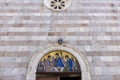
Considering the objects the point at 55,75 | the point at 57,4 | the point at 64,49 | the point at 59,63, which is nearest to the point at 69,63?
the point at 59,63

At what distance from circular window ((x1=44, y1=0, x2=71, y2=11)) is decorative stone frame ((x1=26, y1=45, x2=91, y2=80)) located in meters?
1.94

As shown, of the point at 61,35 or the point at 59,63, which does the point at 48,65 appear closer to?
the point at 59,63

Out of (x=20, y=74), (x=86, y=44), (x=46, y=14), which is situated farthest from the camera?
(x=46, y=14)

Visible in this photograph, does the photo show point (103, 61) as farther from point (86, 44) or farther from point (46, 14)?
point (46, 14)

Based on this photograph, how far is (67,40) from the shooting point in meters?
7.83

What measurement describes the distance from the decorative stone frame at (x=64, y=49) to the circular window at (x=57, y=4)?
1937 mm

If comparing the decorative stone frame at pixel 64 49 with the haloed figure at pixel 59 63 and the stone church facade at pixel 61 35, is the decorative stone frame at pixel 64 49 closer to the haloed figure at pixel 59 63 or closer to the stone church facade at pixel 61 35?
the stone church facade at pixel 61 35

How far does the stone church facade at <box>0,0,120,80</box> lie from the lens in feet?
23.8

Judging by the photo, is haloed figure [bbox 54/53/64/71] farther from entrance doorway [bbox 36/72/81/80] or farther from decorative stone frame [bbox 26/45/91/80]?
decorative stone frame [bbox 26/45/91/80]

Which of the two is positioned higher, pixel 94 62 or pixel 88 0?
pixel 88 0

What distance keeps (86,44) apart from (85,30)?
26.1 inches

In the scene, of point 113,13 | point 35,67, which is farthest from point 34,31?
point 113,13

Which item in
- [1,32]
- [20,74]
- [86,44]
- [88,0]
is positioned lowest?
[20,74]

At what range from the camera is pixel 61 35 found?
26.1ft
